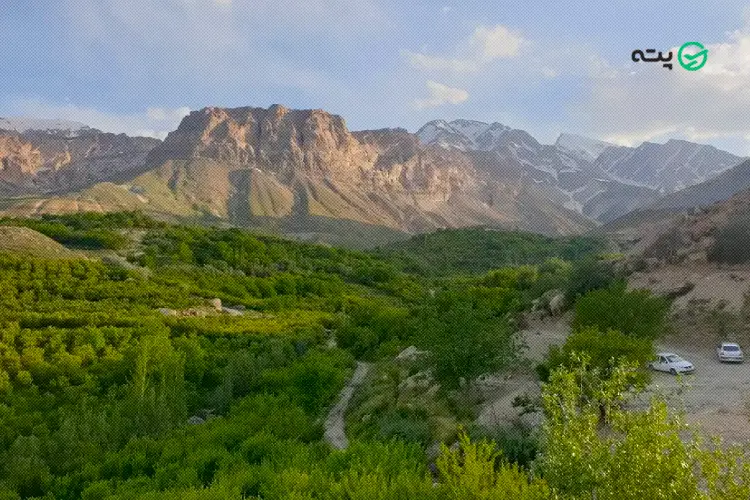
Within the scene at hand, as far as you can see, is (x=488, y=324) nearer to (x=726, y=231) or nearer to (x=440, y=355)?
(x=440, y=355)

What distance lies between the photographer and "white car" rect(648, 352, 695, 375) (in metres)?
29.6

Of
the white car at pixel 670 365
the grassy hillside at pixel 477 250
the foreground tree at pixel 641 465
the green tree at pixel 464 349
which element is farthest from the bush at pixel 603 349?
the grassy hillside at pixel 477 250

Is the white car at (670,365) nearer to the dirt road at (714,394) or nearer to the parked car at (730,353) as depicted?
the dirt road at (714,394)

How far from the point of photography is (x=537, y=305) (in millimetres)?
48969

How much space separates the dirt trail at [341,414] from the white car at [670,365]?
1734 cm

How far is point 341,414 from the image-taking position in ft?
109

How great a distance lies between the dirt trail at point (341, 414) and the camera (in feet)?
89.9

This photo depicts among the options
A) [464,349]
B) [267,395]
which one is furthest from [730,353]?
[267,395]

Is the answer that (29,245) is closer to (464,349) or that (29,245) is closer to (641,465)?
(464,349)

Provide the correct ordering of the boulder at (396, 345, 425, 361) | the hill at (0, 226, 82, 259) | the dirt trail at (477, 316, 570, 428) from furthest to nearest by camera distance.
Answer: the hill at (0, 226, 82, 259), the boulder at (396, 345, 425, 361), the dirt trail at (477, 316, 570, 428)

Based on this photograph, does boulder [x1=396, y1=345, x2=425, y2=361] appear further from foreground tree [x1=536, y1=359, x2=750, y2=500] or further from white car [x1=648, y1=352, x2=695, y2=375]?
foreground tree [x1=536, y1=359, x2=750, y2=500]

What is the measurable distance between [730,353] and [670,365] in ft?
16.5

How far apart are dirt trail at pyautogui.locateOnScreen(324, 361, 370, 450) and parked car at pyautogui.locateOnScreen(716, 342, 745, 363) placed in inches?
878

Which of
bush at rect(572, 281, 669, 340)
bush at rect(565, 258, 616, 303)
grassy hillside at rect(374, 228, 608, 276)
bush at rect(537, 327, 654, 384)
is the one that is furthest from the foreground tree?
grassy hillside at rect(374, 228, 608, 276)
